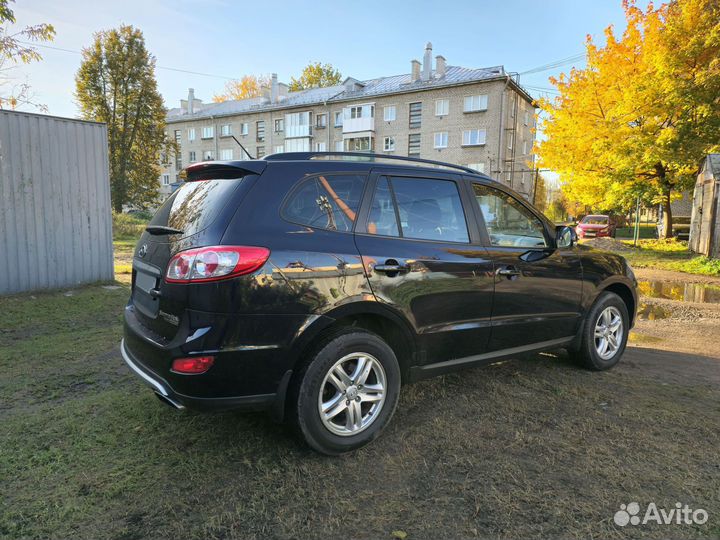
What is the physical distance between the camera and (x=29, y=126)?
738 cm

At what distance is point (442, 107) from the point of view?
35.6m

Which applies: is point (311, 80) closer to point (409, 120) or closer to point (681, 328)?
point (409, 120)

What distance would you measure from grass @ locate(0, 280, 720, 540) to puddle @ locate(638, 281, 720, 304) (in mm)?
5757

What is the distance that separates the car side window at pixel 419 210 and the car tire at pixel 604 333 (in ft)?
5.72

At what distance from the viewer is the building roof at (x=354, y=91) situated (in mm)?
34684

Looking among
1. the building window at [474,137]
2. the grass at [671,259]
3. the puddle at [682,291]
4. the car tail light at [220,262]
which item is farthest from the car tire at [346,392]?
the building window at [474,137]

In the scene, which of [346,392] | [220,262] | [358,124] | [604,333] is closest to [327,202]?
[220,262]

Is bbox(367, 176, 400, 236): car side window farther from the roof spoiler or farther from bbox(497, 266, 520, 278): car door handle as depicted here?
bbox(497, 266, 520, 278): car door handle

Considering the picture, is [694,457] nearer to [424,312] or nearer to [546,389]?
[546,389]

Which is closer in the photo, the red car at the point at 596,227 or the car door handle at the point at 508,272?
the car door handle at the point at 508,272

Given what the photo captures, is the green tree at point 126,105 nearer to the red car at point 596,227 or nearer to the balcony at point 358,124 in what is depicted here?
the balcony at point 358,124

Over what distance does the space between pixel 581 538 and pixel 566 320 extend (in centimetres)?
222

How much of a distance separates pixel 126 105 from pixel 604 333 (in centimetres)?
3742

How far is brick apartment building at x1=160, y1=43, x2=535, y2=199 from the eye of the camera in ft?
111
